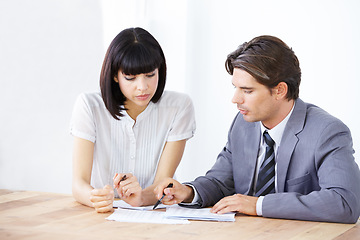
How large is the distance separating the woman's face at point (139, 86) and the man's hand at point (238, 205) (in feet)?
1.95

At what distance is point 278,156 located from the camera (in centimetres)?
219

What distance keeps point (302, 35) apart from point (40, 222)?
2999 millimetres

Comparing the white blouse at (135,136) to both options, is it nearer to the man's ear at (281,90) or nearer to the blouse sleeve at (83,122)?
the blouse sleeve at (83,122)

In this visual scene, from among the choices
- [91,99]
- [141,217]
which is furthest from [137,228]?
[91,99]

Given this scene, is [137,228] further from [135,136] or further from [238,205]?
[135,136]

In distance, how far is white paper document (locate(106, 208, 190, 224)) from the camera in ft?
6.19

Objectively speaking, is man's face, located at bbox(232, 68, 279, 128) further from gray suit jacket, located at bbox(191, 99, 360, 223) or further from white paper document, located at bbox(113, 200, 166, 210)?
white paper document, located at bbox(113, 200, 166, 210)

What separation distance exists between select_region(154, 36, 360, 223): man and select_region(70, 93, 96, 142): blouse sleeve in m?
0.46

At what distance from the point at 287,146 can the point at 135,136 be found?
2.44 ft

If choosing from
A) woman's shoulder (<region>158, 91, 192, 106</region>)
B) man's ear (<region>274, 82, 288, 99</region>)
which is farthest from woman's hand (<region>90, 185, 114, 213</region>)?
man's ear (<region>274, 82, 288, 99</region>)

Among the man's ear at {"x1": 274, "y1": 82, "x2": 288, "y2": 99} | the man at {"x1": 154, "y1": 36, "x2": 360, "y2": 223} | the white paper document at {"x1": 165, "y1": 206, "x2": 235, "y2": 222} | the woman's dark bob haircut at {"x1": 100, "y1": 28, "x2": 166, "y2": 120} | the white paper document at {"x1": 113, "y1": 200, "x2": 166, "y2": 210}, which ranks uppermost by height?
the woman's dark bob haircut at {"x1": 100, "y1": 28, "x2": 166, "y2": 120}

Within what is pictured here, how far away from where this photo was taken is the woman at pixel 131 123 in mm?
2248

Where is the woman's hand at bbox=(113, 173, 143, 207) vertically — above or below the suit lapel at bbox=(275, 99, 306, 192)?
below

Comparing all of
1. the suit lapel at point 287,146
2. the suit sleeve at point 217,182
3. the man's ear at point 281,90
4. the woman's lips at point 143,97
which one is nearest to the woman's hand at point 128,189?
the suit sleeve at point 217,182
